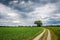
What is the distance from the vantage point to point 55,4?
7.11m

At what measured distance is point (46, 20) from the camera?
7.11 metres

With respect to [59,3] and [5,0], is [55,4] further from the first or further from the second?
[5,0]

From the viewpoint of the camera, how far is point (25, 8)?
7059 mm

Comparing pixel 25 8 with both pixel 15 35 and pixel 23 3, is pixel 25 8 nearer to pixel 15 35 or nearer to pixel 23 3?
pixel 23 3

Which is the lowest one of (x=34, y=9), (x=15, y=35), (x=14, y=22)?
(x=15, y=35)

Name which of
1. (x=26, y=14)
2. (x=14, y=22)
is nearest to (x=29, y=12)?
(x=26, y=14)

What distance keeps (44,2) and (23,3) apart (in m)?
0.76

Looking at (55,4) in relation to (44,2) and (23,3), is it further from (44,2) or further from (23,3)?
(23,3)

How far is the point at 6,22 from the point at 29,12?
89 cm

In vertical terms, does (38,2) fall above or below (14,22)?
above

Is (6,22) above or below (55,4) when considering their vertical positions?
below

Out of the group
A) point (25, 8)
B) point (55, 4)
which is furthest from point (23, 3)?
point (55, 4)

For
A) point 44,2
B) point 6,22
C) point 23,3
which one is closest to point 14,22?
point 6,22

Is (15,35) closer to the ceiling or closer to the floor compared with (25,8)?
closer to the floor
